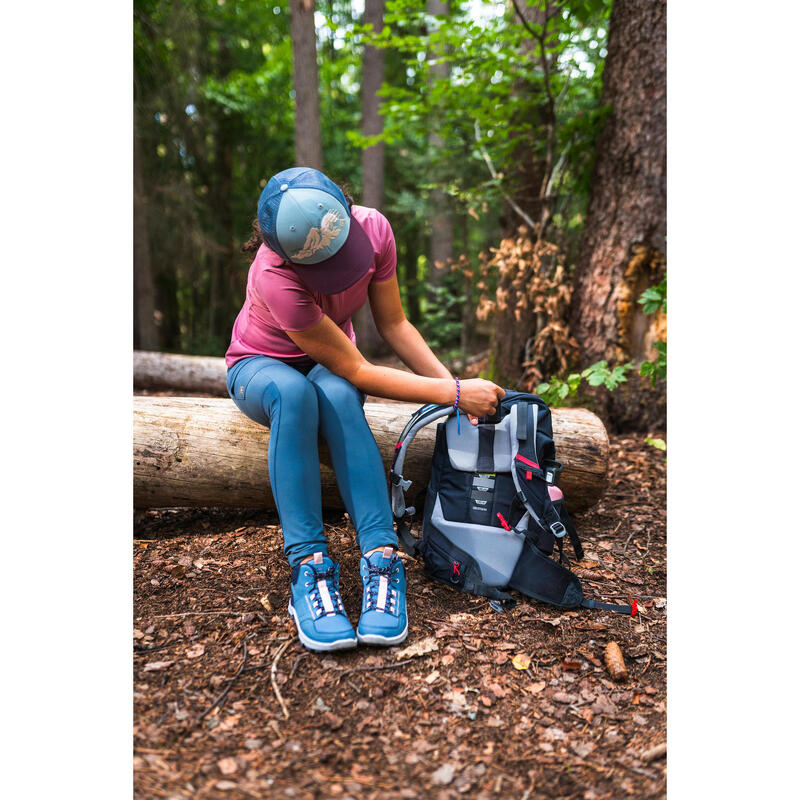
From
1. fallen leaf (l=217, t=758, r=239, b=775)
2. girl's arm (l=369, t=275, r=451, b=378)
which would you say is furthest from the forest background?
fallen leaf (l=217, t=758, r=239, b=775)

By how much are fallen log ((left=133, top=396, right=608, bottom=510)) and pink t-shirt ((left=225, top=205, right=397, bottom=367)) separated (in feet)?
1.28

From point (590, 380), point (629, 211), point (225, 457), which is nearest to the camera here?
point (225, 457)

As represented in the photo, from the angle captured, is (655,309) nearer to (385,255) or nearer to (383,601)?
(385,255)

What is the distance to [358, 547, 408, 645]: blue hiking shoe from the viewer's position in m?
1.99

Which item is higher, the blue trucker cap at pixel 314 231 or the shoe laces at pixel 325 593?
the blue trucker cap at pixel 314 231

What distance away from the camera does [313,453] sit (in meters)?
2.19

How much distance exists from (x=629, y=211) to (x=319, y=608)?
337 cm

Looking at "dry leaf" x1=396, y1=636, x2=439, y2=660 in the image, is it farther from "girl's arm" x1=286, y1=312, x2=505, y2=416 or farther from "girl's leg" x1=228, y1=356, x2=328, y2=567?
"girl's arm" x1=286, y1=312, x2=505, y2=416

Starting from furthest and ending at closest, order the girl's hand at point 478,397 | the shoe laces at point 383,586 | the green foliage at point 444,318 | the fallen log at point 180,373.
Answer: the green foliage at point 444,318 < the fallen log at point 180,373 < the girl's hand at point 478,397 < the shoe laces at point 383,586

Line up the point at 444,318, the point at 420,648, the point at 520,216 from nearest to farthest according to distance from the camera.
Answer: the point at 420,648 → the point at 520,216 → the point at 444,318

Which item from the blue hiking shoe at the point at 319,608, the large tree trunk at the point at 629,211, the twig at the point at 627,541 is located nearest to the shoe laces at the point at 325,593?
the blue hiking shoe at the point at 319,608

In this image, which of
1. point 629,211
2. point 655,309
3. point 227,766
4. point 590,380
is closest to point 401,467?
point 227,766

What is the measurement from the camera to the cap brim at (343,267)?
1.97m

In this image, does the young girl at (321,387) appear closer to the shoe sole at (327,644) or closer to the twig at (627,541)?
the shoe sole at (327,644)
